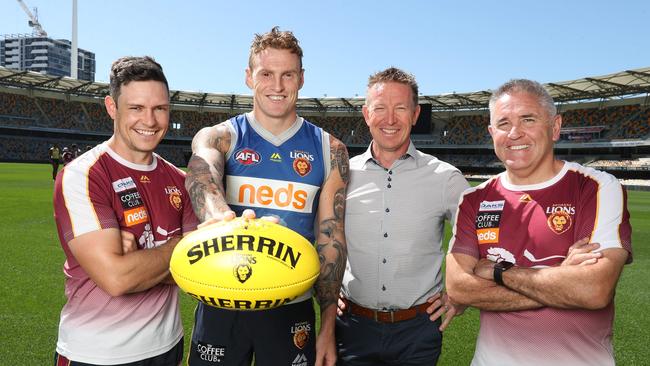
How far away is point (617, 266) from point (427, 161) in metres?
1.41

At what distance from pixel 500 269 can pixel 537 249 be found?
9.2 inches

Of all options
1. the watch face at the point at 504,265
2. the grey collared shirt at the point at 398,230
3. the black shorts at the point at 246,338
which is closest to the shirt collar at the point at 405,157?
the grey collared shirt at the point at 398,230

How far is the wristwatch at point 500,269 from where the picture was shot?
253 centimetres

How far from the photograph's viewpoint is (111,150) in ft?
9.05

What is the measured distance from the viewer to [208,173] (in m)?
2.67

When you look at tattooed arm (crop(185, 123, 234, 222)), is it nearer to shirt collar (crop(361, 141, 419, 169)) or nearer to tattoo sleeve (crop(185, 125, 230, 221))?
tattoo sleeve (crop(185, 125, 230, 221))

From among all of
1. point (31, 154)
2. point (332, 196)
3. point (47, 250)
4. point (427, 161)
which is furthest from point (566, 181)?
Result: point (31, 154)

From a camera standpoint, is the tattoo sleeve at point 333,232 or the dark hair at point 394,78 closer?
the tattoo sleeve at point 333,232

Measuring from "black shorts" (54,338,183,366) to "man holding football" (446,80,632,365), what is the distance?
1647mm

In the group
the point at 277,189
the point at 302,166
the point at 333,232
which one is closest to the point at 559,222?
the point at 333,232

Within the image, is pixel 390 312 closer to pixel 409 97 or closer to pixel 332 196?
pixel 332 196

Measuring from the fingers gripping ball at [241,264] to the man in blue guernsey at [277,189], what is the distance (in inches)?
23.7

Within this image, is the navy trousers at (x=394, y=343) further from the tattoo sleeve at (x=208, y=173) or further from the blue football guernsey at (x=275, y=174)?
the tattoo sleeve at (x=208, y=173)

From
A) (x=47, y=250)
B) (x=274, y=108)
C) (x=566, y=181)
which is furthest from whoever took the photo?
(x=47, y=250)
